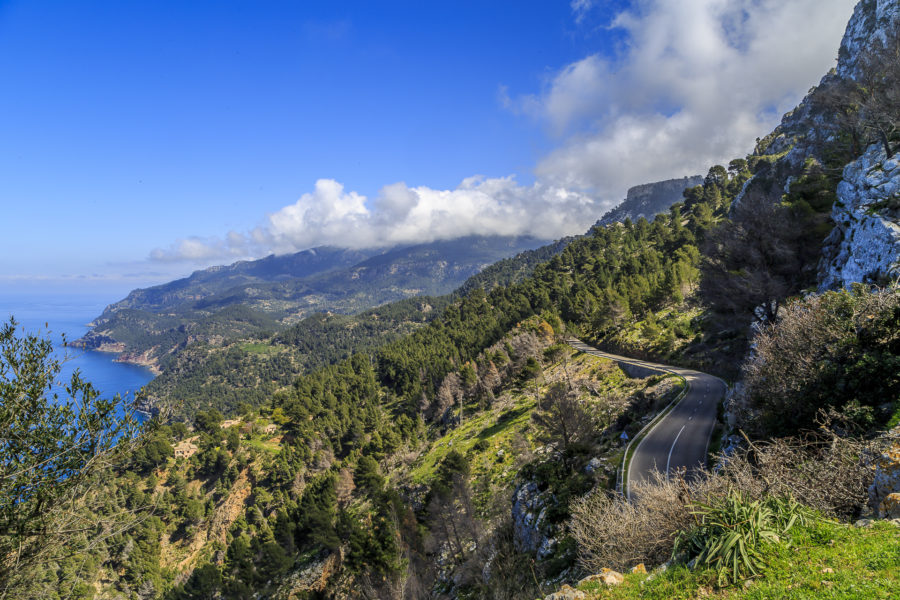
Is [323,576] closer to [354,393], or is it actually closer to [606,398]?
[606,398]

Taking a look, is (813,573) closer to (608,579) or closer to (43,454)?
(608,579)

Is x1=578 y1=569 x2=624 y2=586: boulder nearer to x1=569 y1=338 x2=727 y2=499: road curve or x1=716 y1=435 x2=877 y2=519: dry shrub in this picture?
x1=716 y1=435 x2=877 y2=519: dry shrub

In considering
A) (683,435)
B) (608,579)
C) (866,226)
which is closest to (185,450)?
(683,435)

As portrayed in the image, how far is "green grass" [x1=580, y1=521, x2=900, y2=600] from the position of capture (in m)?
5.97

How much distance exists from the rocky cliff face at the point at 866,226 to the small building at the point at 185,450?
11131 cm

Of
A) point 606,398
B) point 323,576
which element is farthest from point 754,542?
point 323,576

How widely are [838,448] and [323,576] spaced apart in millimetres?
50691

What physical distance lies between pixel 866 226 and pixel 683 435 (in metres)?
16.2

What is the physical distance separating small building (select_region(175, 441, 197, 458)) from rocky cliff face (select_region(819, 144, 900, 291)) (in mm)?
111306

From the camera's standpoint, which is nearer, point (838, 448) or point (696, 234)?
point (838, 448)

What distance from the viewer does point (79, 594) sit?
4191 cm

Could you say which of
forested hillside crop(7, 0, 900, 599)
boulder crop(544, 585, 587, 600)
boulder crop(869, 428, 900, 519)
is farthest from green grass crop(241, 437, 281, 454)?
boulder crop(869, 428, 900, 519)

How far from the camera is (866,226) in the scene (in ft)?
68.0

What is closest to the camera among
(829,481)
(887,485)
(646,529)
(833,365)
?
(887,485)
